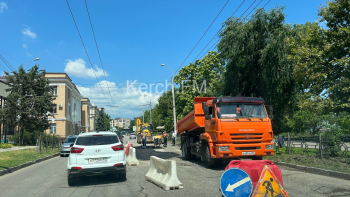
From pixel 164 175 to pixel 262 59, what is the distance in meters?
11.8

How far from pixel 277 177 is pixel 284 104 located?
539 inches

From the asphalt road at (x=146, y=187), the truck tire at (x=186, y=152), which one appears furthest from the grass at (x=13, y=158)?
the truck tire at (x=186, y=152)

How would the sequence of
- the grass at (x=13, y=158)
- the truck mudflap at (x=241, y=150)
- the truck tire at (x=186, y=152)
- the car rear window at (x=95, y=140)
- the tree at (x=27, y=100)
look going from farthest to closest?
the tree at (x=27, y=100), the truck tire at (x=186, y=152), the grass at (x=13, y=158), the truck mudflap at (x=241, y=150), the car rear window at (x=95, y=140)

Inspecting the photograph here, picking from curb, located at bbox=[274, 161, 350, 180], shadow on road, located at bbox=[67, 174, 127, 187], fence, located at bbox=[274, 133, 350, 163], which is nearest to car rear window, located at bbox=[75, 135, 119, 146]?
shadow on road, located at bbox=[67, 174, 127, 187]

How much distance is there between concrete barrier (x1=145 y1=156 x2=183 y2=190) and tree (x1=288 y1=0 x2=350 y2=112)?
7.98 m

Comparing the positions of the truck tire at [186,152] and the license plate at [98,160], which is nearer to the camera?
the license plate at [98,160]

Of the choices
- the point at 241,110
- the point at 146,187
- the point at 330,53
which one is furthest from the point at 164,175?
the point at 330,53

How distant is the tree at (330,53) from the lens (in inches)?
449

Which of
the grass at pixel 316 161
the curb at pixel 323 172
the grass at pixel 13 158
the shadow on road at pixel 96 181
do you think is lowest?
the grass at pixel 13 158

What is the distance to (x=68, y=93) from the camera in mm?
58219

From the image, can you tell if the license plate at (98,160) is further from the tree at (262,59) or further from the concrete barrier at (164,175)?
the tree at (262,59)

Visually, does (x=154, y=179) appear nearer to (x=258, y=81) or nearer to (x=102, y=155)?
(x=102, y=155)

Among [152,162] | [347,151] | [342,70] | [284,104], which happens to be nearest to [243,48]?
[284,104]

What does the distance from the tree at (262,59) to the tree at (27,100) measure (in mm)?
25429
